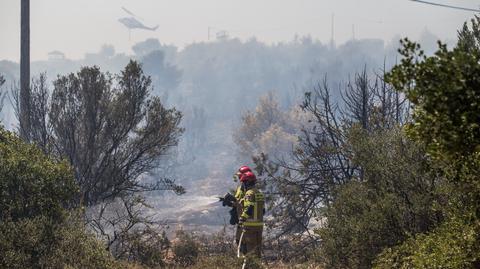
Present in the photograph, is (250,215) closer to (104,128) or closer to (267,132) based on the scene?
(104,128)

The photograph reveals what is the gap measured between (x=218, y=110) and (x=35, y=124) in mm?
147924

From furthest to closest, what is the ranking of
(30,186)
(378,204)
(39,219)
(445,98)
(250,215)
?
(250,215)
(378,204)
(30,186)
(39,219)
(445,98)

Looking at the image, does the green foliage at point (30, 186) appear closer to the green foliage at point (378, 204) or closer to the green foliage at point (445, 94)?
the green foliage at point (378, 204)

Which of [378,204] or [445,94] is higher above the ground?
[445,94]

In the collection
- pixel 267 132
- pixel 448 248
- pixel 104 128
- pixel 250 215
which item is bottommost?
pixel 448 248

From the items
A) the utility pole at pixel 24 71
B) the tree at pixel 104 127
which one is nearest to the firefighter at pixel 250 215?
the tree at pixel 104 127

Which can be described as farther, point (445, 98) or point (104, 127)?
point (104, 127)

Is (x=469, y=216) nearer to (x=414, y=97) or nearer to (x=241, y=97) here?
(x=414, y=97)

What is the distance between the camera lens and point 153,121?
1677 centimetres

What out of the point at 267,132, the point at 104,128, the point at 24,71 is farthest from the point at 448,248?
the point at 267,132

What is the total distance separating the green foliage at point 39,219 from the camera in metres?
8.98

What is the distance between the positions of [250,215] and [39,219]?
3180 mm

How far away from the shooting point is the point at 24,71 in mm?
18219

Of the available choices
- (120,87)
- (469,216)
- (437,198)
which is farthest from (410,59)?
(120,87)
